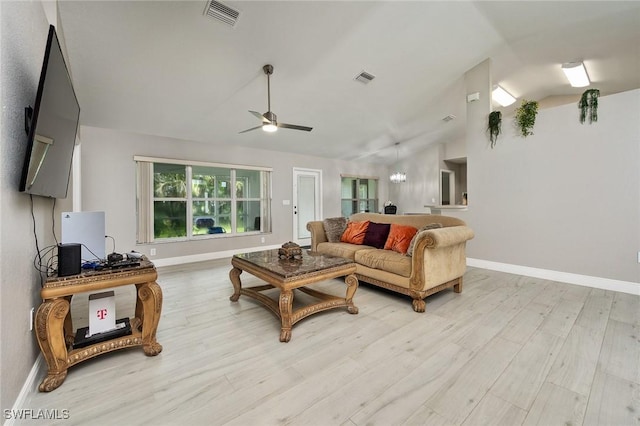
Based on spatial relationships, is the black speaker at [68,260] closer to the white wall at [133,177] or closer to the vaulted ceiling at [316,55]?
the vaulted ceiling at [316,55]

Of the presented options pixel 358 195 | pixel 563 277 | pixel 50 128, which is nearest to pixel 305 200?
pixel 358 195

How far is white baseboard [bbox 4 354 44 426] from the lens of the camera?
53.3 inches

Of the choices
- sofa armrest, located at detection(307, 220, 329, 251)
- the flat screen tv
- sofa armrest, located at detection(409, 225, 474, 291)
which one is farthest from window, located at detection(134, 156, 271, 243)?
sofa armrest, located at detection(409, 225, 474, 291)

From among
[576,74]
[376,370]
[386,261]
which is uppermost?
[576,74]

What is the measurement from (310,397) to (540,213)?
422 centimetres

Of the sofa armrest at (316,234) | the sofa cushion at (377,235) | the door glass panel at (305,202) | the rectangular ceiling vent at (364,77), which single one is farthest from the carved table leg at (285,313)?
the door glass panel at (305,202)

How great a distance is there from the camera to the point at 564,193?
12.2 feet

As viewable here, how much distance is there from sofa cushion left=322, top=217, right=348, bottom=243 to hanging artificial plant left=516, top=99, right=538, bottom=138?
3063 mm

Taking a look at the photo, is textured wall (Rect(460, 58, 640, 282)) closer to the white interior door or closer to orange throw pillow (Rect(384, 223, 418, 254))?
orange throw pillow (Rect(384, 223, 418, 254))

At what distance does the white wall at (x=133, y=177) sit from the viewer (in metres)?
4.27

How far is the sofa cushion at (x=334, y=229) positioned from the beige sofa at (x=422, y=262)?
0.49 metres

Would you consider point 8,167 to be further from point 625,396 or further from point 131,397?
point 625,396

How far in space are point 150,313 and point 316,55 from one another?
128 inches

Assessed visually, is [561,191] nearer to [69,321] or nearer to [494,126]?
[494,126]
